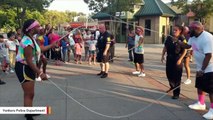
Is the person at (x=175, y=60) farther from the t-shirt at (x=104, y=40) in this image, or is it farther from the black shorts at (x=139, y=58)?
the t-shirt at (x=104, y=40)

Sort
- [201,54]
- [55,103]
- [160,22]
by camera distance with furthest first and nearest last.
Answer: [160,22] < [55,103] < [201,54]

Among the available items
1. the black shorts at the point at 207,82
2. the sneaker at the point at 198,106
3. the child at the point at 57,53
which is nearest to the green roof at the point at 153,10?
the child at the point at 57,53

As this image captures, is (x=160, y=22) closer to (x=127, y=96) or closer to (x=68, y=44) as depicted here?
(x=68, y=44)

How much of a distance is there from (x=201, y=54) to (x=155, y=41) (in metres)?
30.1

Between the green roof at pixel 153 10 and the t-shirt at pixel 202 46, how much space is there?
29.6m

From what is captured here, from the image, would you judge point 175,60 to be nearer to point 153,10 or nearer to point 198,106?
point 198,106

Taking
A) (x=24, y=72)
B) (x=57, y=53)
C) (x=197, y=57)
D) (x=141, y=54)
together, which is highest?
(x=197, y=57)

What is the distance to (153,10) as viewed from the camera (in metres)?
36.4

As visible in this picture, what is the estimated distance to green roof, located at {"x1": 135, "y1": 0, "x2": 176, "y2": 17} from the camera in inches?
1409

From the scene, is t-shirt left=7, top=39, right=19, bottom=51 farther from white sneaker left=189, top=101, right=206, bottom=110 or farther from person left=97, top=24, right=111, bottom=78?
white sneaker left=189, top=101, right=206, bottom=110

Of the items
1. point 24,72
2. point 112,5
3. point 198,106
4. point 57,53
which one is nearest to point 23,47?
point 24,72

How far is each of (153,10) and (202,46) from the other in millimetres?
31056

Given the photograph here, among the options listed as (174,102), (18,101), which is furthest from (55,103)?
(174,102)

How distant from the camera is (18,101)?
7.34 metres
